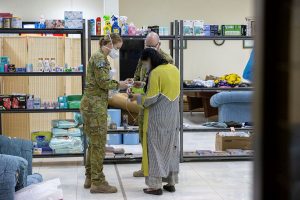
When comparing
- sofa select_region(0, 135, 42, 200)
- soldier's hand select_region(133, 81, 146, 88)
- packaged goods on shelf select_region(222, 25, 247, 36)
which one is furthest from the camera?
packaged goods on shelf select_region(222, 25, 247, 36)

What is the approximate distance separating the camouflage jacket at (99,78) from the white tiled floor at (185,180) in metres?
1.11

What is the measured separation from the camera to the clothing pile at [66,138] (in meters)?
6.68

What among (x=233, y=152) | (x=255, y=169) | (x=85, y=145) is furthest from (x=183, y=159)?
(x=255, y=169)

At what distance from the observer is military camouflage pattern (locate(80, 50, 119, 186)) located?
5.06 metres

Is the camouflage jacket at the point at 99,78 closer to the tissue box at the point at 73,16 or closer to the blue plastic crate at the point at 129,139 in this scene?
the tissue box at the point at 73,16

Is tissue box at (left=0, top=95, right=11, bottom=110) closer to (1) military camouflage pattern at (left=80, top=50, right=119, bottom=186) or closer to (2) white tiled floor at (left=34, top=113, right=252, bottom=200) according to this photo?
(2) white tiled floor at (left=34, top=113, right=252, bottom=200)

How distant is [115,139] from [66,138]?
186 cm

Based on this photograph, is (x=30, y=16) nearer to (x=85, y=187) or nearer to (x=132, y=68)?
(x=132, y=68)

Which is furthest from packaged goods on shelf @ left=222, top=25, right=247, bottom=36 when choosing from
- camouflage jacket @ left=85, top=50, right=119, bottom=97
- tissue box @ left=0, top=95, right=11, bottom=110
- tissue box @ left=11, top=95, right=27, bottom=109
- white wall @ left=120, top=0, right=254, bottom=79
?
white wall @ left=120, top=0, right=254, bottom=79

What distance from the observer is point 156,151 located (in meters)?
5.02

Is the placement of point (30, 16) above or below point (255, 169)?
above

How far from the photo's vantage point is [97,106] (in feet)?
16.6

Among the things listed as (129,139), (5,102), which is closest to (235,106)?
(129,139)

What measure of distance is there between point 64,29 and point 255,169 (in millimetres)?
6093
